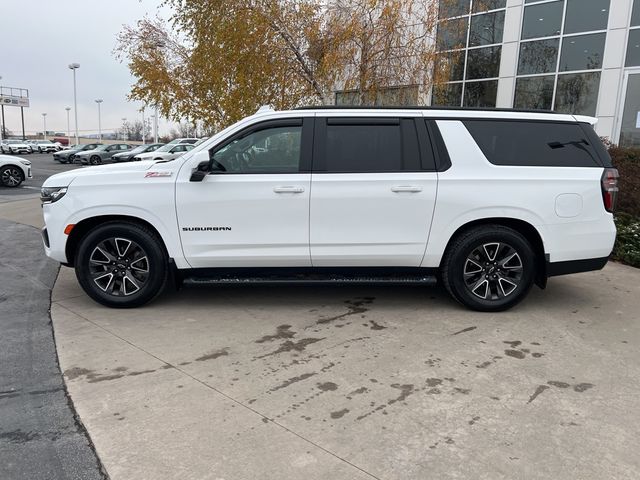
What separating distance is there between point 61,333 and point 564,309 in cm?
483

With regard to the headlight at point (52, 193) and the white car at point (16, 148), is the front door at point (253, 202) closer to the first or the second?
the headlight at point (52, 193)

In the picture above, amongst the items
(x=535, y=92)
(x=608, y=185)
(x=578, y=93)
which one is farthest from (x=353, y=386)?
(x=535, y=92)

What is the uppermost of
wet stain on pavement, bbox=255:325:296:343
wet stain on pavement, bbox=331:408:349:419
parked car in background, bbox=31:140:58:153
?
parked car in background, bbox=31:140:58:153

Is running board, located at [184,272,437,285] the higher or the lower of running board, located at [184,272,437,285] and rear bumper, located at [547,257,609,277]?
the lower

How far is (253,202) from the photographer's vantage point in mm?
4660

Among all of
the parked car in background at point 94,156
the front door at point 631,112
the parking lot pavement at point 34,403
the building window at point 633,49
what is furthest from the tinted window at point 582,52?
the parked car in background at point 94,156

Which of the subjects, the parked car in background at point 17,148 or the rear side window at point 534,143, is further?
the parked car in background at point 17,148

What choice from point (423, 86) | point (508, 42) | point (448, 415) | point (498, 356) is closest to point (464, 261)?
point (498, 356)

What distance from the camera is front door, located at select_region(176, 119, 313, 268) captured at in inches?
184

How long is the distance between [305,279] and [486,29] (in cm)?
1358

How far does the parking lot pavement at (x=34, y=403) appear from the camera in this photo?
2588mm

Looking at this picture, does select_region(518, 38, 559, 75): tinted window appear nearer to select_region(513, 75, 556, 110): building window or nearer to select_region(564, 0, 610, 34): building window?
select_region(513, 75, 556, 110): building window

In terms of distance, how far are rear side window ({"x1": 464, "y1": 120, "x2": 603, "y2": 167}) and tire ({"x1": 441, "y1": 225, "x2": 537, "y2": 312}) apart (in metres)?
0.70

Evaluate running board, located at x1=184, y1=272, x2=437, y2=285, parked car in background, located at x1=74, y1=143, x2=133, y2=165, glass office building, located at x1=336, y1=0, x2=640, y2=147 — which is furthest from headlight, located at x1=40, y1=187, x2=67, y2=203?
parked car in background, located at x1=74, y1=143, x2=133, y2=165
